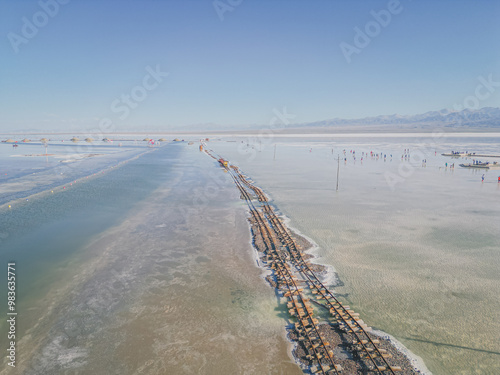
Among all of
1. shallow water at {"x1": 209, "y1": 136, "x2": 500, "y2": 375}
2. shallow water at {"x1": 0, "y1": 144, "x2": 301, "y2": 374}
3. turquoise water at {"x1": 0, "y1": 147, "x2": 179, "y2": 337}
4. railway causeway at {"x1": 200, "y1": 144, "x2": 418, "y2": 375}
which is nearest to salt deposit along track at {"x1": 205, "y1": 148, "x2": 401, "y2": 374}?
railway causeway at {"x1": 200, "y1": 144, "x2": 418, "y2": 375}

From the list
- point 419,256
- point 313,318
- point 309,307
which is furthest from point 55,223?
point 419,256

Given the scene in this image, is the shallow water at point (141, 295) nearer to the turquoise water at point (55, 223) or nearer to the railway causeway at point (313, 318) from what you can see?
the turquoise water at point (55, 223)

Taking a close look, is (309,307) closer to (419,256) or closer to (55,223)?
(419,256)

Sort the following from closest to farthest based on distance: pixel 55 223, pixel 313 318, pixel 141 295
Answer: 1. pixel 313 318
2. pixel 141 295
3. pixel 55 223

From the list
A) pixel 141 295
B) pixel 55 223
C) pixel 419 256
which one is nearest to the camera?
pixel 141 295

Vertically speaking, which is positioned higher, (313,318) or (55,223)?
(55,223)

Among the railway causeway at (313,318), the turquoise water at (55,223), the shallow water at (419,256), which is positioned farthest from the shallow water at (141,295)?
the shallow water at (419,256)

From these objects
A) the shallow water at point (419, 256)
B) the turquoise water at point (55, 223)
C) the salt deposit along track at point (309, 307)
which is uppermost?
the turquoise water at point (55, 223)

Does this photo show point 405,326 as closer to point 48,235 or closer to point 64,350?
point 64,350
